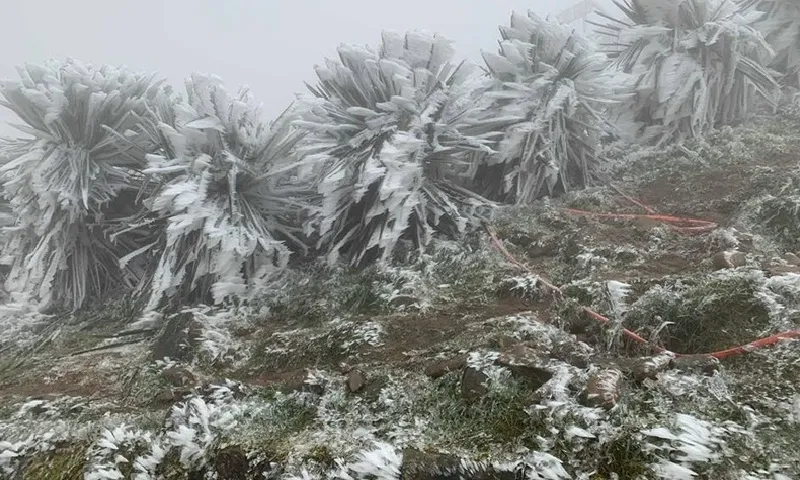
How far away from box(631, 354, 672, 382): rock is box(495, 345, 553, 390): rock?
12.8 inches

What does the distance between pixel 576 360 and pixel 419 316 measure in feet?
3.53

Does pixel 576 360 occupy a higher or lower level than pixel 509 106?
lower

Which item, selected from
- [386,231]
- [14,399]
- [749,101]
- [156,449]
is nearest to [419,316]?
[386,231]

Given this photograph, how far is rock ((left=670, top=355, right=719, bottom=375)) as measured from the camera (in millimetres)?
2115

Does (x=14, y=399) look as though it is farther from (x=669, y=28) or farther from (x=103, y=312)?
(x=669, y=28)

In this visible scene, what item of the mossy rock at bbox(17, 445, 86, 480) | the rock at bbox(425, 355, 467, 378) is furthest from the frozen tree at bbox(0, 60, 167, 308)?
the rock at bbox(425, 355, 467, 378)

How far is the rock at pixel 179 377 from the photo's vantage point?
9.64ft

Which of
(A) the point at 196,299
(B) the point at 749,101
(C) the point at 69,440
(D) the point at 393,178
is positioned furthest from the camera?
(B) the point at 749,101

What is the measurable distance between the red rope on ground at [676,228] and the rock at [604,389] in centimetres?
38

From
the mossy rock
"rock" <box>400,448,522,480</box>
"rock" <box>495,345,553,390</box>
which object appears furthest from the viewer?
the mossy rock

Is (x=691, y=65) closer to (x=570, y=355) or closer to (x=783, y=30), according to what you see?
(x=783, y=30)

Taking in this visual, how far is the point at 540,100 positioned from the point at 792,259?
6.92 feet

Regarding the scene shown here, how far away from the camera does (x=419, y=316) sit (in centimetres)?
319

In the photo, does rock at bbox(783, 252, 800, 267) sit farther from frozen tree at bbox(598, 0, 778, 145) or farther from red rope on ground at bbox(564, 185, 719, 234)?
frozen tree at bbox(598, 0, 778, 145)
